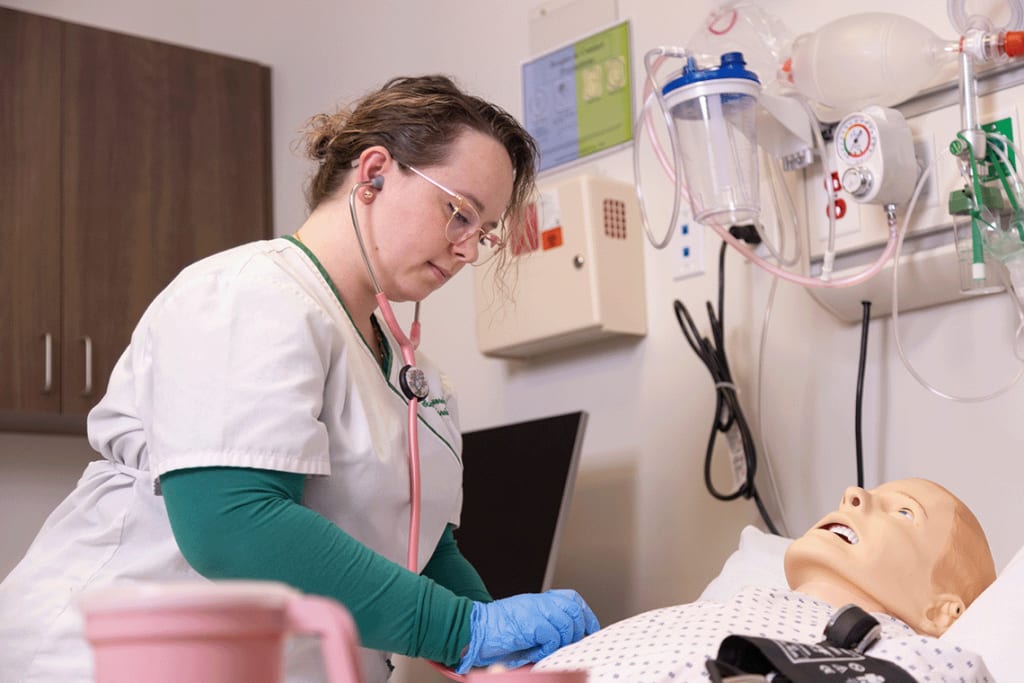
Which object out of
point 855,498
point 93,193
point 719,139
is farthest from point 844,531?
point 93,193

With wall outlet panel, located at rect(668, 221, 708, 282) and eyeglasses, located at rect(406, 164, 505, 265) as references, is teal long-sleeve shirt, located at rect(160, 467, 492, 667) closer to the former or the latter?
eyeglasses, located at rect(406, 164, 505, 265)

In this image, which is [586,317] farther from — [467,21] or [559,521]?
[467,21]

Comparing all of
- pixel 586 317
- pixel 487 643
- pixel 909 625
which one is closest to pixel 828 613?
pixel 909 625

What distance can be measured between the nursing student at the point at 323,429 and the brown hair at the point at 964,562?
472 millimetres

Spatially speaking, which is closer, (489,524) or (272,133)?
(489,524)

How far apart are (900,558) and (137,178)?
2.35 m

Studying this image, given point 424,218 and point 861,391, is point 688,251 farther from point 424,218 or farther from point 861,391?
point 424,218

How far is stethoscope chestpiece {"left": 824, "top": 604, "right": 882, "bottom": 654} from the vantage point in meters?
1.01

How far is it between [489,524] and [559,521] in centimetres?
21

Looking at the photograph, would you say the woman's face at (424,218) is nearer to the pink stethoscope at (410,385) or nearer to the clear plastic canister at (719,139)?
the pink stethoscope at (410,385)

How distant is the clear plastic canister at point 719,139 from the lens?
1849 millimetres

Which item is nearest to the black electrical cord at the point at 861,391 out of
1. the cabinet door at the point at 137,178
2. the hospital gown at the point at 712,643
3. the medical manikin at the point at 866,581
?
the medical manikin at the point at 866,581

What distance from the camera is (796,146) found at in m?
1.99

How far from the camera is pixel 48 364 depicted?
9.67 feet
